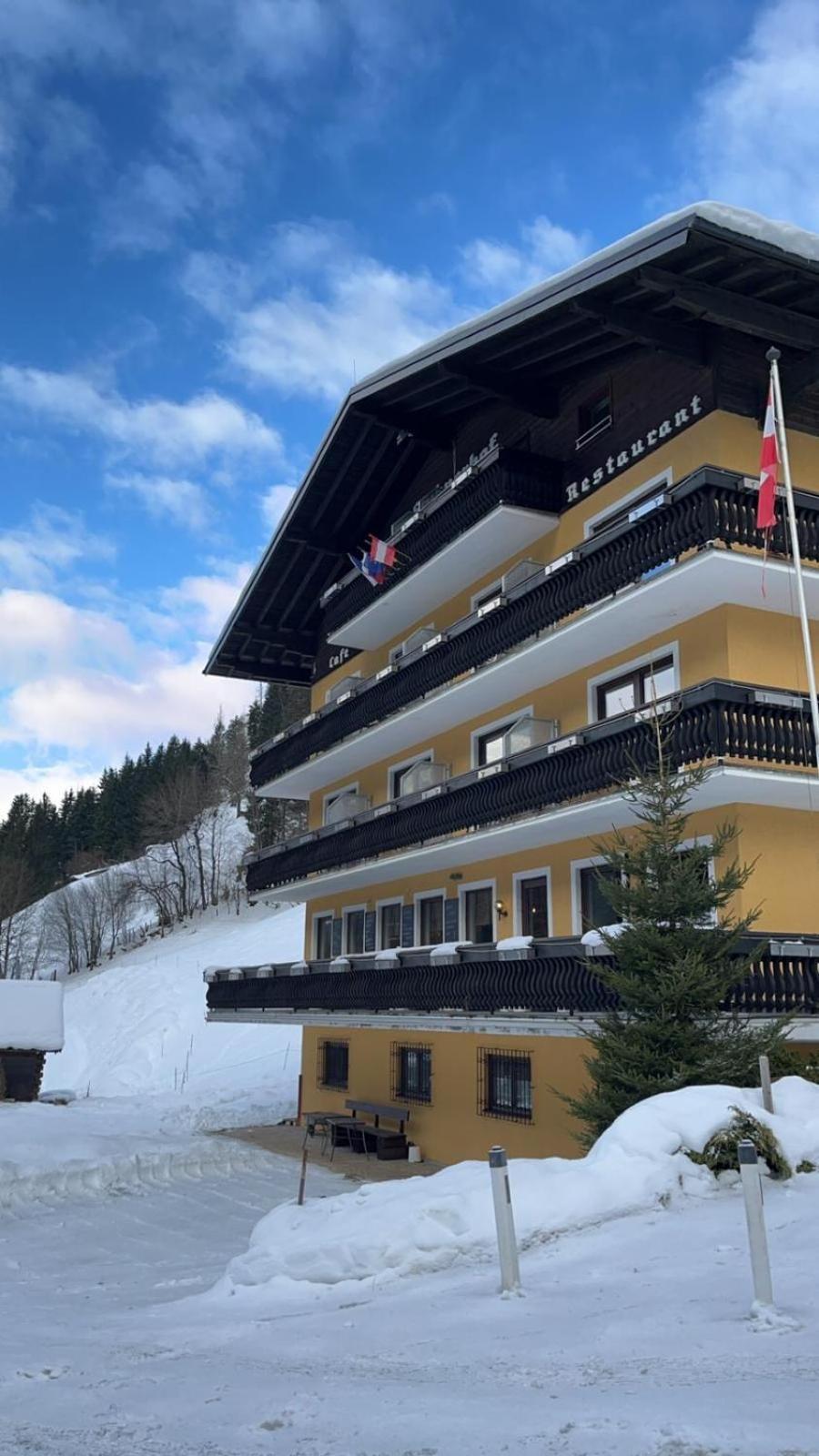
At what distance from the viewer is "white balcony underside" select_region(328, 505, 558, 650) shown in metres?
21.3

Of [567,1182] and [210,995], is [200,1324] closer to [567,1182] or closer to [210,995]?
[567,1182]

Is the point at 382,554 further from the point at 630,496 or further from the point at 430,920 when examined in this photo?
the point at 430,920

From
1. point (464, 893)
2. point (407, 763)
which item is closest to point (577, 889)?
point (464, 893)

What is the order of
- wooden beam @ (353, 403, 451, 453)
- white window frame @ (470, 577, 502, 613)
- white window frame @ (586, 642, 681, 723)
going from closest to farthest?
white window frame @ (586, 642, 681, 723) → white window frame @ (470, 577, 502, 613) → wooden beam @ (353, 403, 451, 453)

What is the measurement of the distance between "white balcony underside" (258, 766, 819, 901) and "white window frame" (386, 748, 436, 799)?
2.27 meters

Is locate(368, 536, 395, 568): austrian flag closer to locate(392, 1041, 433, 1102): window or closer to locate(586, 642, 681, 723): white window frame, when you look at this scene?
locate(586, 642, 681, 723): white window frame

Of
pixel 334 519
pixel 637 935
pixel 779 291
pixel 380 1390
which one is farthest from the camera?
pixel 334 519

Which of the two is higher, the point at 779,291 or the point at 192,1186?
the point at 779,291

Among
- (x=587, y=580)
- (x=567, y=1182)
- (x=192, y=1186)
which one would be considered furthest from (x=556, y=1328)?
(x=192, y=1186)

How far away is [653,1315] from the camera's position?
657 cm

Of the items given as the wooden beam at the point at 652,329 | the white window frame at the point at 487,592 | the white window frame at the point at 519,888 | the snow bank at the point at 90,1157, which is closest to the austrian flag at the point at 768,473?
the wooden beam at the point at 652,329

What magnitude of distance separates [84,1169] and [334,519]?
57.8 ft

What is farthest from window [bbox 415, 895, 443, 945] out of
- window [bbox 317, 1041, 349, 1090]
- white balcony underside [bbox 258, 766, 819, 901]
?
window [bbox 317, 1041, 349, 1090]

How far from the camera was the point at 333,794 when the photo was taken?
31.4m
